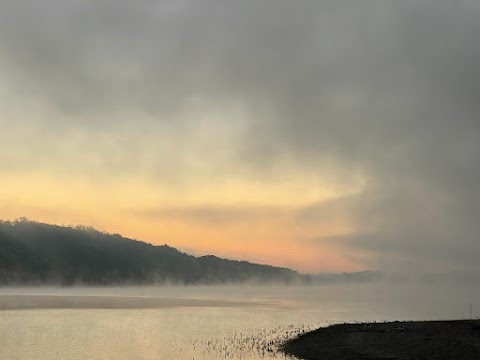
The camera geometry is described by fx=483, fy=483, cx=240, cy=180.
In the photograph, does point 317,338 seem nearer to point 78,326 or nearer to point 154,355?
point 154,355

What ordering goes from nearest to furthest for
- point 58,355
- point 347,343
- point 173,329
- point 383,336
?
point 58,355 → point 347,343 → point 383,336 → point 173,329

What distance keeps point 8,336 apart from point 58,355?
19.2 meters

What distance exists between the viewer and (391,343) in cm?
5744

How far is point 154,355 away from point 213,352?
266 inches

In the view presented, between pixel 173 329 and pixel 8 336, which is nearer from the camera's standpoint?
pixel 8 336

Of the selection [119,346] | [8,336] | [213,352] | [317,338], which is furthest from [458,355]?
[8,336]

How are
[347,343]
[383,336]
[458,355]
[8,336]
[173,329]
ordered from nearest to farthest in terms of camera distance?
[458,355]
[347,343]
[383,336]
[8,336]
[173,329]

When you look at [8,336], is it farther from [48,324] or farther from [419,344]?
[419,344]

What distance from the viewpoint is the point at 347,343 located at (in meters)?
58.8

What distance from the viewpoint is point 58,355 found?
2099 inches

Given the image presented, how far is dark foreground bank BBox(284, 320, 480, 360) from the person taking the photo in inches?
1951

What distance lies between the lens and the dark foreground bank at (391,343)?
49.6 metres

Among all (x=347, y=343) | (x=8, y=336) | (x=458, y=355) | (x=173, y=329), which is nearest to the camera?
(x=458, y=355)

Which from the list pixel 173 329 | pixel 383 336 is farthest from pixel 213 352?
pixel 173 329
